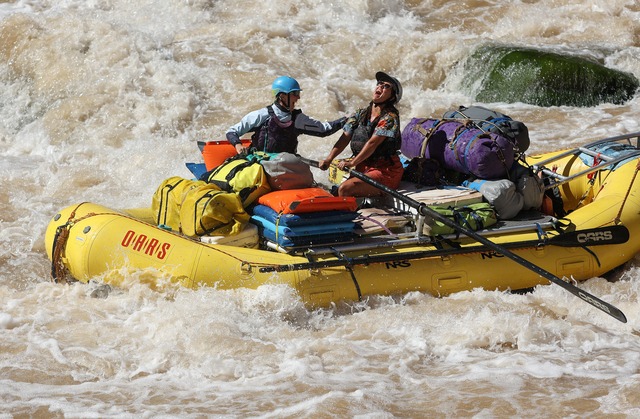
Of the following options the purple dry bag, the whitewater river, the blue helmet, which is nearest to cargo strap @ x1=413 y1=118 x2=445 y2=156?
the purple dry bag

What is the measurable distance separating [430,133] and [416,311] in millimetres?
1494

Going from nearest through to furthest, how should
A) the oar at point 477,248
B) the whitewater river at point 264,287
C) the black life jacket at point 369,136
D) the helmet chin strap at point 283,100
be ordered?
the whitewater river at point 264,287
the oar at point 477,248
the black life jacket at point 369,136
the helmet chin strap at point 283,100

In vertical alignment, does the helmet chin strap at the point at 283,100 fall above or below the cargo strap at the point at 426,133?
above

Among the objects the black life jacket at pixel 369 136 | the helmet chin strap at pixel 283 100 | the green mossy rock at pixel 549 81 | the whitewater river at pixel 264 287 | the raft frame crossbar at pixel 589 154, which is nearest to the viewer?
the whitewater river at pixel 264 287

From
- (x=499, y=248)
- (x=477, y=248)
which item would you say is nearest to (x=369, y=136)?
(x=477, y=248)

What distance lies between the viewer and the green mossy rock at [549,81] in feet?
37.2

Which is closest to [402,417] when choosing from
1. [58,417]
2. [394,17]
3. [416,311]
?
[416,311]

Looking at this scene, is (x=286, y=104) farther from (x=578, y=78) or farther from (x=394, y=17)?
(x=394, y=17)

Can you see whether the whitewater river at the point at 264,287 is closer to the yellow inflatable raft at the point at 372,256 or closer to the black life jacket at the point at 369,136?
the yellow inflatable raft at the point at 372,256

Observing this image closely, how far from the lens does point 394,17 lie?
13641 mm

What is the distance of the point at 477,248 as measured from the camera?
615cm

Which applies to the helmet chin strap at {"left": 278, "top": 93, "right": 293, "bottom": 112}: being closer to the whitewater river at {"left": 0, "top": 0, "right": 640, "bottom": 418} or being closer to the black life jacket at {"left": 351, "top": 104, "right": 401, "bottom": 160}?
the black life jacket at {"left": 351, "top": 104, "right": 401, "bottom": 160}

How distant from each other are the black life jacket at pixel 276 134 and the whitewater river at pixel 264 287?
51.2 inches

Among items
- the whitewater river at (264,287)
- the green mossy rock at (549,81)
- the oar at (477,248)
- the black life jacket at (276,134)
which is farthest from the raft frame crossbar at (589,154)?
the green mossy rock at (549,81)
